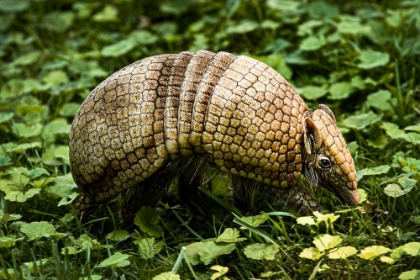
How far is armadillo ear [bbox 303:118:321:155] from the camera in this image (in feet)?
14.9

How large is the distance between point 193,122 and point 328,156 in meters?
0.90

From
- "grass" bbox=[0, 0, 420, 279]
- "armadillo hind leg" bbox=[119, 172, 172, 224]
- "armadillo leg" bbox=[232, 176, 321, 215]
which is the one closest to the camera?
"grass" bbox=[0, 0, 420, 279]

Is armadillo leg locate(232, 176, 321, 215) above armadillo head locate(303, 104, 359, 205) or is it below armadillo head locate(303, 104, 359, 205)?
below

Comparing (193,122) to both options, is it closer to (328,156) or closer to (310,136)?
(310,136)

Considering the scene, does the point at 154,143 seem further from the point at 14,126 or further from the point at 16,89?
the point at 16,89

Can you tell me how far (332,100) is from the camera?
660 centimetres

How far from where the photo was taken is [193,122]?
4.48m

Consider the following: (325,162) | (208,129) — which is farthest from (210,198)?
(325,162)

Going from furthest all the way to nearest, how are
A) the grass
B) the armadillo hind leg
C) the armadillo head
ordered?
the armadillo hind leg, the armadillo head, the grass

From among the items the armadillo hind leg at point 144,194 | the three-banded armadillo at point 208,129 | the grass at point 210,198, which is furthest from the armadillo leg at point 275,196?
the armadillo hind leg at point 144,194

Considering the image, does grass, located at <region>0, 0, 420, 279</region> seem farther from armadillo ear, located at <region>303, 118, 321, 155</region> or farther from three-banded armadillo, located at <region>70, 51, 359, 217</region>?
armadillo ear, located at <region>303, 118, 321, 155</region>

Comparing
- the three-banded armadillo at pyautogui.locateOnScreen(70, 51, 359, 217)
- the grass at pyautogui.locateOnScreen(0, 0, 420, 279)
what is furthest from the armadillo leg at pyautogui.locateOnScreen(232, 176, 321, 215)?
the grass at pyautogui.locateOnScreen(0, 0, 420, 279)

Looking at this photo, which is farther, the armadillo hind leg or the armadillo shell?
the armadillo hind leg

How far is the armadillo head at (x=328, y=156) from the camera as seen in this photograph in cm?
456
